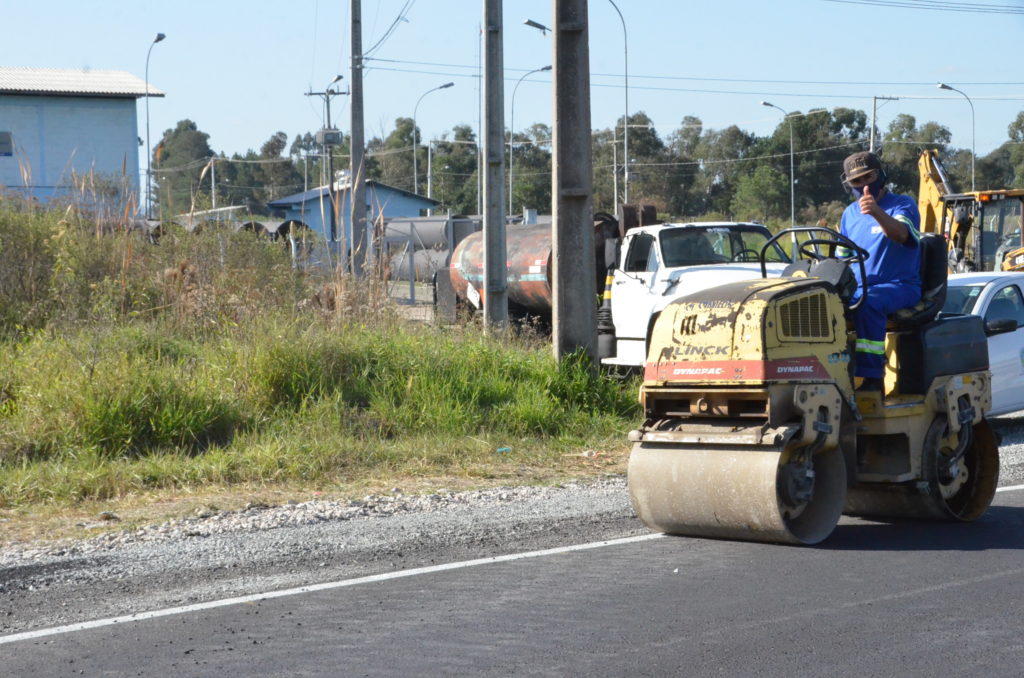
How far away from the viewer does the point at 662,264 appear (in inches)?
580

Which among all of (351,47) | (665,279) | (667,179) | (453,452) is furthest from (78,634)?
(667,179)

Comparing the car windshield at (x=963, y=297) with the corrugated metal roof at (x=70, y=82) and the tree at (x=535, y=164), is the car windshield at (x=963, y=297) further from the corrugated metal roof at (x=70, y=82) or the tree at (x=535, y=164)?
the tree at (x=535, y=164)

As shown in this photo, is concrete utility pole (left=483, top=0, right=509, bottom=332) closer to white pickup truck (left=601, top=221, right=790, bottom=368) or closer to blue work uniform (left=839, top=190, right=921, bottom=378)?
white pickup truck (left=601, top=221, right=790, bottom=368)

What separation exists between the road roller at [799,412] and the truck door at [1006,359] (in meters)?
4.02

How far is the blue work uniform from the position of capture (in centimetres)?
734

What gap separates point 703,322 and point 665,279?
768 cm

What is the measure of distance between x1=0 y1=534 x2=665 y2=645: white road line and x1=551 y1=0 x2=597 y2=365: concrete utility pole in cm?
521

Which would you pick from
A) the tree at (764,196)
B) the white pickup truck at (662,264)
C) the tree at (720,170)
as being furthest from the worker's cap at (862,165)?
the tree at (720,170)

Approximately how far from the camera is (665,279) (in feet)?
47.8

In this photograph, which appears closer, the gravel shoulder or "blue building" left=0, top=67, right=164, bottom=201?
the gravel shoulder

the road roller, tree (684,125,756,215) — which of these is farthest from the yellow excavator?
tree (684,125,756,215)

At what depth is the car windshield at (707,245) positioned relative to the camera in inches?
583

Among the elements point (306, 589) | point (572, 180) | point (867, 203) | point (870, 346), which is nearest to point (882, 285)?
point (870, 346)

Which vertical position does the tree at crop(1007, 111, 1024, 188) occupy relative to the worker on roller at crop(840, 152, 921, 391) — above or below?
above
